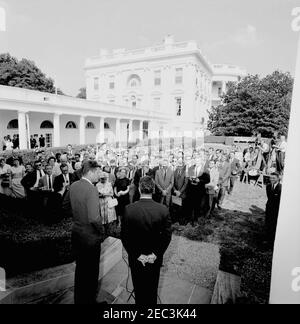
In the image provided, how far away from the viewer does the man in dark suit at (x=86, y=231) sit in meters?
2.55

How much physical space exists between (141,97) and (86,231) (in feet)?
109

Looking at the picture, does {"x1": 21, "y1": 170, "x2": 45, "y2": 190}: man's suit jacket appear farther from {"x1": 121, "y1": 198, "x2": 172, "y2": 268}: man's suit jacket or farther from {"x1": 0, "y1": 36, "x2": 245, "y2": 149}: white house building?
{"x1": 0, "y1": 36, "x2": 245, "y2": 149}: white house building

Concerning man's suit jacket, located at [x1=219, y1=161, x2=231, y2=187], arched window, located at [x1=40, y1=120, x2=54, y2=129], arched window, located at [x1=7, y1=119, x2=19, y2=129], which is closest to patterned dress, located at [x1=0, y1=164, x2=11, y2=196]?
man's suit jacket, located at [x1=219, y1=161, x2=231, y2=187]

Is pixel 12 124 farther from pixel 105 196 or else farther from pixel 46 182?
pixel 105 196

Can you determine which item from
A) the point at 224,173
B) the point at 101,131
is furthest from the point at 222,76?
the point at 224,173

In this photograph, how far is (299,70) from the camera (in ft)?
6.75

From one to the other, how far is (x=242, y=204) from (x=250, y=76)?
18425mm

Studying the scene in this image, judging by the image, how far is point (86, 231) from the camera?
2.60 m

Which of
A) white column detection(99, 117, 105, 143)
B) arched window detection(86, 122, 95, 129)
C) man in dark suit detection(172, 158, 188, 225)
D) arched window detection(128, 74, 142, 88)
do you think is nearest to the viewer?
man in dark suit detection(172, 158, 188, 225)

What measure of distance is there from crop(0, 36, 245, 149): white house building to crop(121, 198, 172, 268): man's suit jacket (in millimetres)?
17840

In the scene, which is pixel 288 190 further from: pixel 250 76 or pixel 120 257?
pixel 250 76

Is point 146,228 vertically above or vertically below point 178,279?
above

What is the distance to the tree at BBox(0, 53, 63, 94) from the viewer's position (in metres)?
26.3

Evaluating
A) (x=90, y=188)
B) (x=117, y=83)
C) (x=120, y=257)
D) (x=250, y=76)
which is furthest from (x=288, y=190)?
(x=117, y=83)
